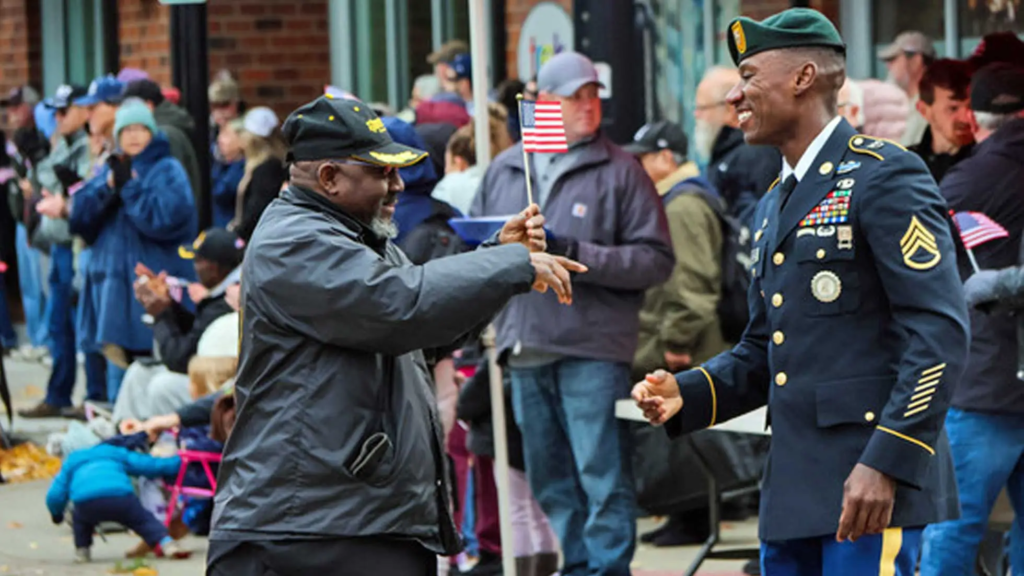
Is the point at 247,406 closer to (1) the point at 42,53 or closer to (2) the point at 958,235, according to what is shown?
(2) the point at 958,235

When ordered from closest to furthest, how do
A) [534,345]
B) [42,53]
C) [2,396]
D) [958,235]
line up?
[958,235] → [534,345] → [2,396] → [42,53]

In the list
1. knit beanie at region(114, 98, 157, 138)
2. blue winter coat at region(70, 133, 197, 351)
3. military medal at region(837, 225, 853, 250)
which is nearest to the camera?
military medal at region(837, 225, 853, 250)

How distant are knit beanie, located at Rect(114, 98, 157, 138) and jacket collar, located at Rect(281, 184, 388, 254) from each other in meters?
6.53

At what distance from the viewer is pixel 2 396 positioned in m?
12.3

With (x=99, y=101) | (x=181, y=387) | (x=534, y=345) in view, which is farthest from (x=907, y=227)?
(x=99, y=101)

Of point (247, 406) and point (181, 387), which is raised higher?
point (247, 406)

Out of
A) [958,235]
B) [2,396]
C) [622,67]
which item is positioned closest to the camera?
[958,235]

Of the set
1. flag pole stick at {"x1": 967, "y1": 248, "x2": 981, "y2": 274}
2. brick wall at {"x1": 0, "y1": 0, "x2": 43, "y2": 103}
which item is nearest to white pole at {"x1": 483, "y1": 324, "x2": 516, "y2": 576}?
flag pole stick at {"x1": 967, "y1": 248, "x2": 981, "y2": 274}

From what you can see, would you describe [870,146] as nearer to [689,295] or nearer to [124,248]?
[689,295]

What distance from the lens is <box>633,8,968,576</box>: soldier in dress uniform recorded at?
14.5 ft

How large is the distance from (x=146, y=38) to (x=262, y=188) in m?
6.48

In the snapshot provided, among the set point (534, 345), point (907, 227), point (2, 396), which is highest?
point (907, 227)

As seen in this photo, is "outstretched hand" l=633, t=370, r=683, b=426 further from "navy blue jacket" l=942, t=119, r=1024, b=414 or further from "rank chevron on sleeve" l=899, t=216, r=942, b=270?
"navy blue jacket" l=942, t=119, r=1024, b=414

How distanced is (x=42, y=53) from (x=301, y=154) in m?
15.8
